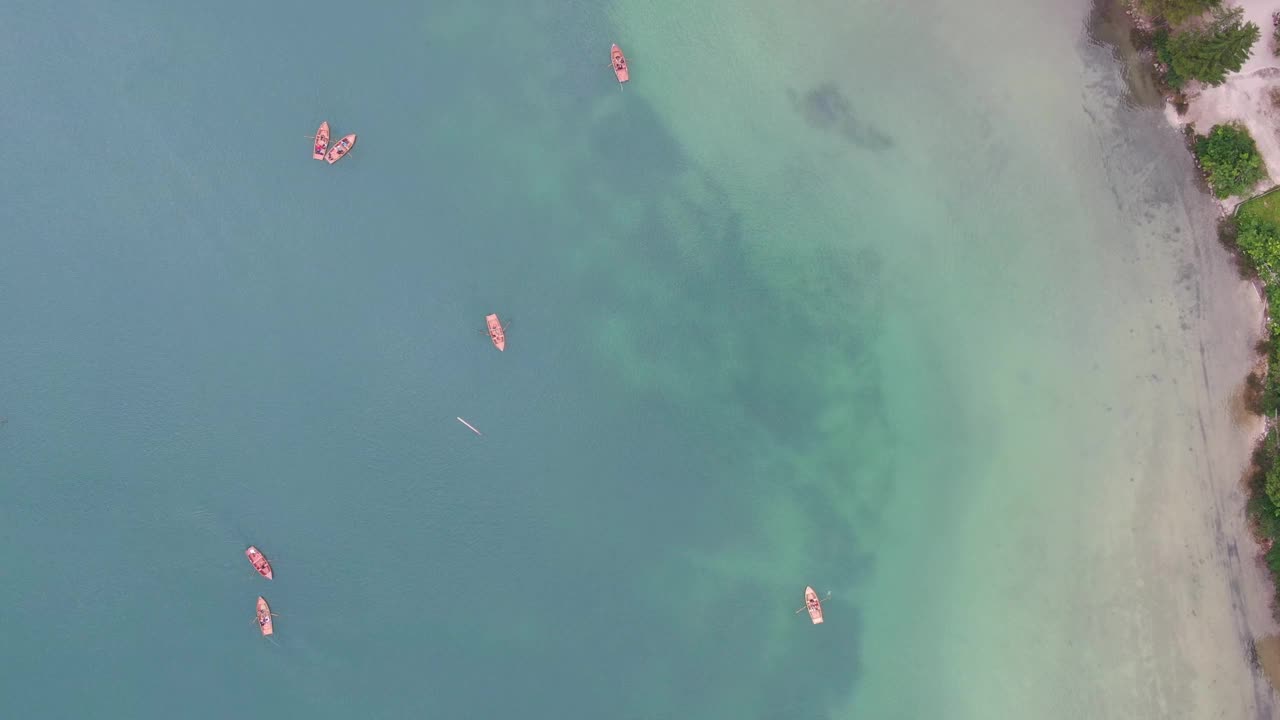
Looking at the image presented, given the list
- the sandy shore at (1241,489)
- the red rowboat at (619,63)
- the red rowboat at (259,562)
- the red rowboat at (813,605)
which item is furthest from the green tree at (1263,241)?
the red rowboat at (259,562)

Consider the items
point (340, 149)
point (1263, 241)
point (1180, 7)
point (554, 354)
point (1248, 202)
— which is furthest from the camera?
point (554, 354)

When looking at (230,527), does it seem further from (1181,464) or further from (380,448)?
(1181,464)

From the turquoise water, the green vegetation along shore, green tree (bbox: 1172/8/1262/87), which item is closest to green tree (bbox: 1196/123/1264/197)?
the green vegetation along shore

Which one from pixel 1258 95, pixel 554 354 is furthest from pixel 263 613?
pixel 1258 95

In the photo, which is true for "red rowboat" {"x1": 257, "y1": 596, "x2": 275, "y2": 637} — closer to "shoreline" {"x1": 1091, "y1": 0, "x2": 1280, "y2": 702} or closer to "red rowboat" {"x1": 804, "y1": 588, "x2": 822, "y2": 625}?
"red rowboat" {"x1": 804, "y1": 588, "x2": 822, "y2": 625}

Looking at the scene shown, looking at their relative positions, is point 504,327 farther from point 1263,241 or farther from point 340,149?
point 1263,241
